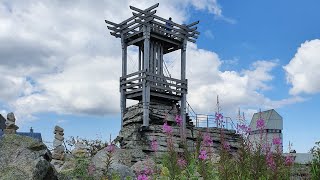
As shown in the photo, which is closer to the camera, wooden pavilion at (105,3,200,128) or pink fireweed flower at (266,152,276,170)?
pink fireweed flower at (266,152,276,170)

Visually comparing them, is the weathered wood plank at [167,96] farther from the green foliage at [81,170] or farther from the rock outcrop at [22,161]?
the rock outcrop at [22,161]

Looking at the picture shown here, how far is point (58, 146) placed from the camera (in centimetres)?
1850

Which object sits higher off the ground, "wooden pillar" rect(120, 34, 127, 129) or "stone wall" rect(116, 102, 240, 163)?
"wooden pillar" rect(120, 34, 127, 129)

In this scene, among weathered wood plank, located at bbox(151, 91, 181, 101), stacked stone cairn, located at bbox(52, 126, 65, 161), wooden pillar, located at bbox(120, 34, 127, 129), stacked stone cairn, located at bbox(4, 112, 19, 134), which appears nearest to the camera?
stacked stone cairn, located at bbox(4, 112, 19, 134)

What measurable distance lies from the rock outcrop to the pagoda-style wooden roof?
1391cm

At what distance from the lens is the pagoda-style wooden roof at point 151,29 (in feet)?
75.1

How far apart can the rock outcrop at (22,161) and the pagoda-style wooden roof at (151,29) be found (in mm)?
13914

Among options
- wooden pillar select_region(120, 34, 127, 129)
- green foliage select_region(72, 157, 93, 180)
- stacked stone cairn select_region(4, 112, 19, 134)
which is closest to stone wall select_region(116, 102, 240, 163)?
wooden pillar select_region(120, 34, 127, 129)

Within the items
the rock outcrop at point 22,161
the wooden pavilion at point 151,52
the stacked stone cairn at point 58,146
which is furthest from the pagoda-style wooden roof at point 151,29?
the rock outcrop at point 22,161

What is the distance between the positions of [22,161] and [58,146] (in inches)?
378

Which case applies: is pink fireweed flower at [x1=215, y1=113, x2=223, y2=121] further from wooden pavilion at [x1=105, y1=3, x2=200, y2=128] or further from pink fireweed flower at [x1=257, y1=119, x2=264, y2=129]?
wooden pavilion at [x1=105, y1=3, x2=200, y2=128]

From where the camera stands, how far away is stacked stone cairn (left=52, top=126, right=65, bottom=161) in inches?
717

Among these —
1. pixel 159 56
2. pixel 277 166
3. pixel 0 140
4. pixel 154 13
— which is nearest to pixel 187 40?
pixel 159 56

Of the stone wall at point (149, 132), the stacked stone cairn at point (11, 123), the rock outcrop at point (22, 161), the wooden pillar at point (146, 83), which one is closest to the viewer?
the rock outcrop at point (22, 161)
